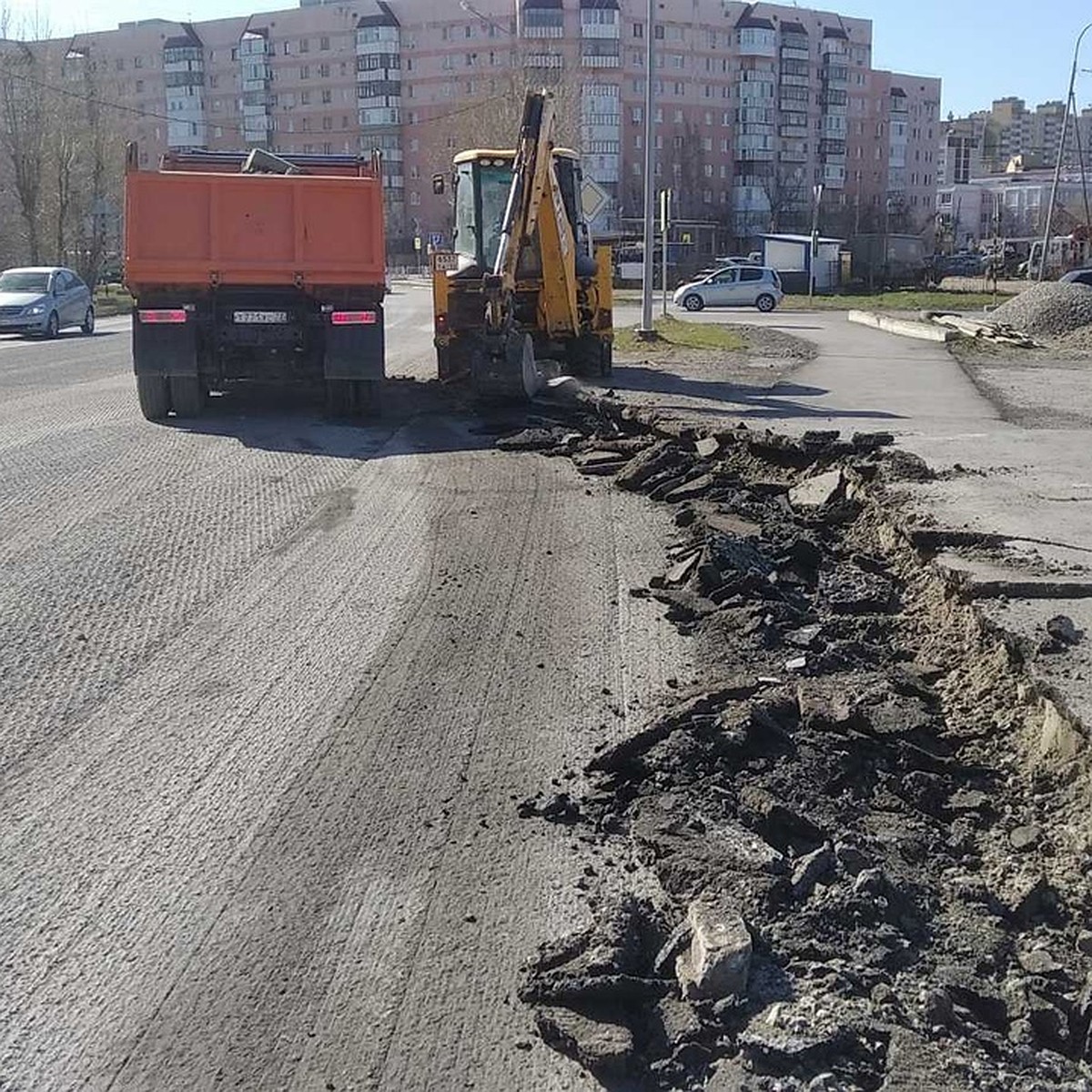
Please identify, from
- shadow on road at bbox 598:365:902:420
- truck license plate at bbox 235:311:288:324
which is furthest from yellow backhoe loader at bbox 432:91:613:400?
truck license plate at bbox 235:311:288:324

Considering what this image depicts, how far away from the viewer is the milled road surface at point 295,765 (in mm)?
3402

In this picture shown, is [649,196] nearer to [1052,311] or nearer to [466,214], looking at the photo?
[1052,311]

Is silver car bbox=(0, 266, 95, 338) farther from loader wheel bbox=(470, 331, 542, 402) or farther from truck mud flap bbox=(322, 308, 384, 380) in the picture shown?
loader wheel bbox=(470, 331, 542, 402)

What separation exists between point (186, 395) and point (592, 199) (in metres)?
8.60

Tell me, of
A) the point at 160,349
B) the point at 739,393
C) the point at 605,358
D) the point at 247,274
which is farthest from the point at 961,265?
the point at 160,349

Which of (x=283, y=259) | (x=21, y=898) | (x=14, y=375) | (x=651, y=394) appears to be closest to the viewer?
(x=21, y=898)

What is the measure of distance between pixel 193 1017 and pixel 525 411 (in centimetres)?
1242

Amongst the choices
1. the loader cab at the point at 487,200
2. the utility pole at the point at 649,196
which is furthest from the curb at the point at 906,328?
the loader cab at the point at 487,200

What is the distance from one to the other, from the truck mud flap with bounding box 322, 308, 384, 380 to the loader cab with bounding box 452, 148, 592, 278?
3.17 metres

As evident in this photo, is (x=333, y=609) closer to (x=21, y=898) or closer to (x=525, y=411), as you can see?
(x=21, y=898)

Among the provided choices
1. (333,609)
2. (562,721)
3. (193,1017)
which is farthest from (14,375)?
(193,1017)

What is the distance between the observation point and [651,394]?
1670cm

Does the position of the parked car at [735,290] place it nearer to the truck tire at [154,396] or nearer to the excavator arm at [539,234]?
the excavator arm at [539,234]

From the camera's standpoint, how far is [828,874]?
4.06 metres
